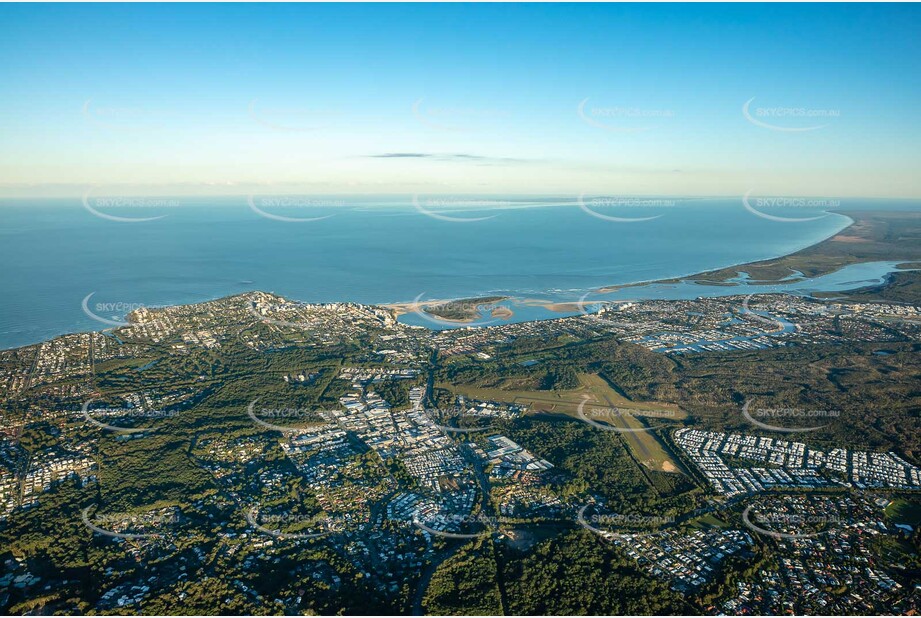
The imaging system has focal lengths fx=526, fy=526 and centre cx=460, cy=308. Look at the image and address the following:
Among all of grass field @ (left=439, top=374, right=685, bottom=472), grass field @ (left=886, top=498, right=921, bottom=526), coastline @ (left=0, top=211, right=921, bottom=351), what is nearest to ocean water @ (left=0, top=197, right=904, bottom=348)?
coastline @ (left=0, top=211, right=921, bottom=351)

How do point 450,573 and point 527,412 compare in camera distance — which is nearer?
point 450,573

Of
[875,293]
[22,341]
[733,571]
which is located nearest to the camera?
[733,571]

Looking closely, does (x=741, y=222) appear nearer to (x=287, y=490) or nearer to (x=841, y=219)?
(x=841, y=219)

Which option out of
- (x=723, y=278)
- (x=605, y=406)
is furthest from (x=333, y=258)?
(x=605, y=406)

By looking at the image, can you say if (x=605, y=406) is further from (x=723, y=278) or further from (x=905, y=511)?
(x=723, y=278)

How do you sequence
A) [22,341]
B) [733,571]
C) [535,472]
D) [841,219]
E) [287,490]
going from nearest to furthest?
[733,571], [287,490], [535,472], [22,341], [841,219]

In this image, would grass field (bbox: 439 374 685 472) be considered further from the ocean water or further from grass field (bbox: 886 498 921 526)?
the ocean water

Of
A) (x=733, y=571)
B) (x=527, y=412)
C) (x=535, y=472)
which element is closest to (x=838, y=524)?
(x=733, y=571)
